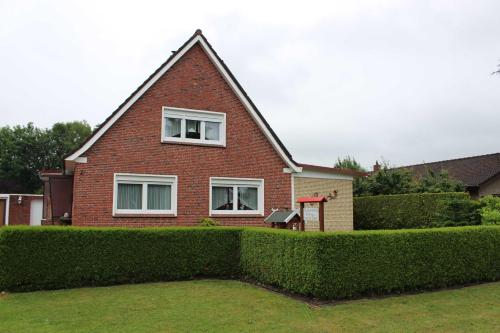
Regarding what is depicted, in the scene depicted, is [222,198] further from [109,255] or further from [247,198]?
[109,255]

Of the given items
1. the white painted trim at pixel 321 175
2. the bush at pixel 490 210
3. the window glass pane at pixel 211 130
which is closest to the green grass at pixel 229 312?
the bush at pixel 490 210

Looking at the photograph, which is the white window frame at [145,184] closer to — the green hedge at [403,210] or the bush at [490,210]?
the green hedge at [403,210]

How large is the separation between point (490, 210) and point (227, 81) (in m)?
10.2

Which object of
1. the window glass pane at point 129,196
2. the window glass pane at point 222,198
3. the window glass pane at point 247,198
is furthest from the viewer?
the window glass pane at point 247,198

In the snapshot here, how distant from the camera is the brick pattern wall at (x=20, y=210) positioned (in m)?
33.2

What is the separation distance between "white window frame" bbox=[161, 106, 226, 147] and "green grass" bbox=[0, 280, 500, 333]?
6215 millimetres

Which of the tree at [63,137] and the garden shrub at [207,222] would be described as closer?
the garden shrub at [207,222]

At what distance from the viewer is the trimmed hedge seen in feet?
32.1

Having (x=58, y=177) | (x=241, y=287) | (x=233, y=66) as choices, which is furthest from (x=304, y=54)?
(x=58, y=177)

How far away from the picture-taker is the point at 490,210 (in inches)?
564

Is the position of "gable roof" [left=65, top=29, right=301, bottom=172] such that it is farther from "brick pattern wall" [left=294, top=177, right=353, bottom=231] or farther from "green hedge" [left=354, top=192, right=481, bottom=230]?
"green hedge" [left=354, top=192, right=481, bottom=230]

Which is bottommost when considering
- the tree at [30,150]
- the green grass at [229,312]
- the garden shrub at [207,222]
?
the green grass at [229,312]

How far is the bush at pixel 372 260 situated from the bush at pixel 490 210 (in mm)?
1496

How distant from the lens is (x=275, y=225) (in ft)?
47.4
